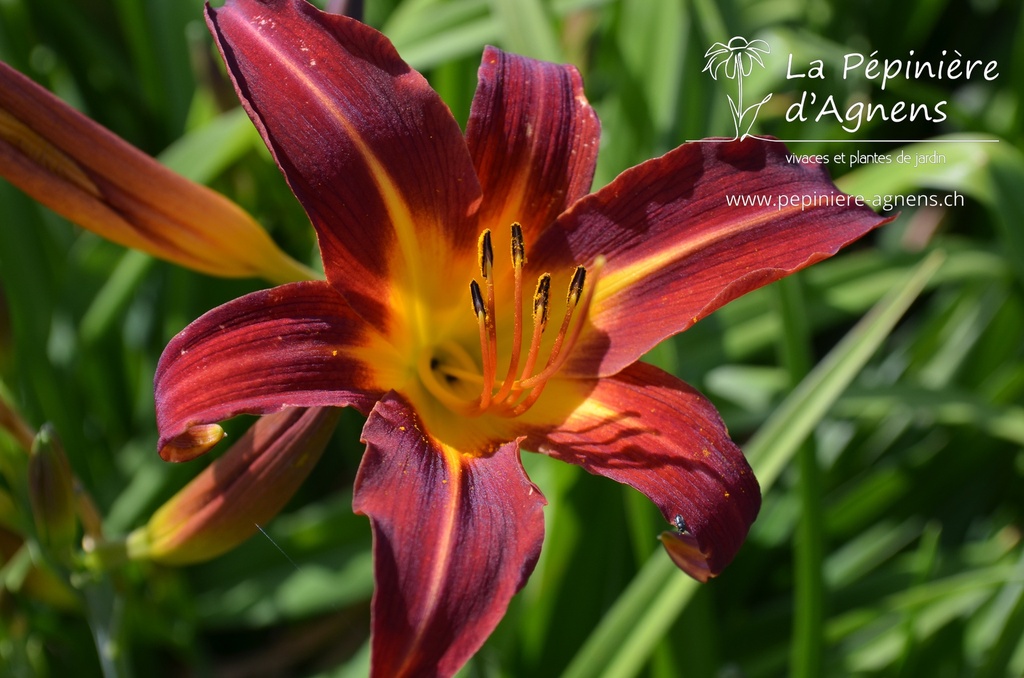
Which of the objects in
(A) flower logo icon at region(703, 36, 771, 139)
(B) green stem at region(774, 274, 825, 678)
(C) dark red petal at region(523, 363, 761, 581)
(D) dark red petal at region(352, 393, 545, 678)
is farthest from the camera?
(A) flower logo icon at region(703, 36, 771, 139)

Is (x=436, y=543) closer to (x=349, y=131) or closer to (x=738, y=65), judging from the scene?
(x=349, y=131)

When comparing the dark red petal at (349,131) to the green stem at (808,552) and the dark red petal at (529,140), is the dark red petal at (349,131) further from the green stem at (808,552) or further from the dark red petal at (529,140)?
the green stem at (808,552)

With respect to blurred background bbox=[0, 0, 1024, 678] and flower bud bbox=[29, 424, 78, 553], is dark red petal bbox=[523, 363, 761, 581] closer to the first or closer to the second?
blurred background bbox=[0, 0, 1024, 678]

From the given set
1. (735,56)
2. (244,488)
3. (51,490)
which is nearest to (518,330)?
(244,488)

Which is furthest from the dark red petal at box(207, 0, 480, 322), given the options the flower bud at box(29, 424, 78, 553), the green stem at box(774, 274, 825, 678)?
the green stem at box(774, 274, 825, 678)

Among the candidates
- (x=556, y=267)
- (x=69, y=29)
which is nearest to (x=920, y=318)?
(x=556, y=267)

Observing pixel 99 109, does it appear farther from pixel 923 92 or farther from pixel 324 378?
pixel 923 92
